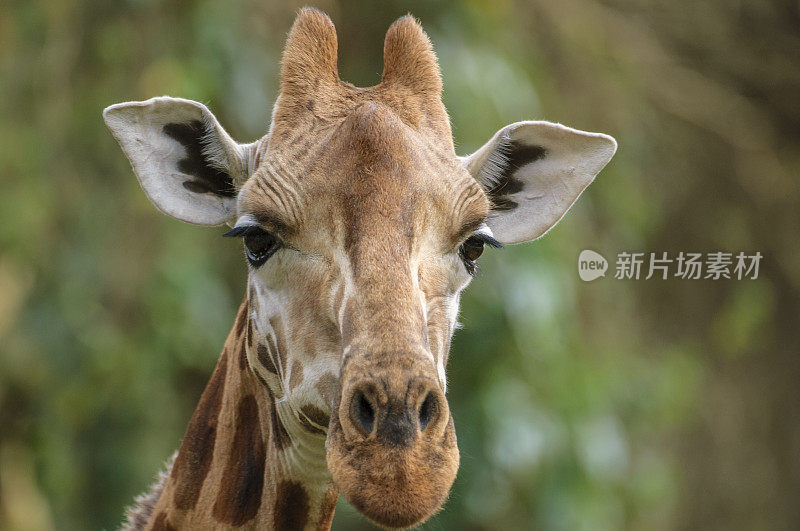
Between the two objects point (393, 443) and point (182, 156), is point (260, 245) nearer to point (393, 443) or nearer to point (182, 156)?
point (182, 156)

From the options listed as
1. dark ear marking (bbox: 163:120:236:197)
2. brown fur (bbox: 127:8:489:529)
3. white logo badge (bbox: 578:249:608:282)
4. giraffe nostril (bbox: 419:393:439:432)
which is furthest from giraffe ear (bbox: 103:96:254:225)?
white logo badge (bbox: 578:249:608:282)

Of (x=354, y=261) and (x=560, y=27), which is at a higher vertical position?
(x=560, y=27)

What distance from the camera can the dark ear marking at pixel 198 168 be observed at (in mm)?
3545

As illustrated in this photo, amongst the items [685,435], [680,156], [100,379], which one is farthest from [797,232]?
[100,379]

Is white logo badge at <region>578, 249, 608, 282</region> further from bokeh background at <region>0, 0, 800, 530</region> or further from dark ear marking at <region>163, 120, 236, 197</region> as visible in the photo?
dark ear marking at <region>163, 120, 236, 197</region>

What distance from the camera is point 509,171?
3771 millimetres

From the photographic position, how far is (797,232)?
11367mm

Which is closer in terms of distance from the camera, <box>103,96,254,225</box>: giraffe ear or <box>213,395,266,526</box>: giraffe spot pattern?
<box>213,395,266,526</box>: giraffe spot pattern

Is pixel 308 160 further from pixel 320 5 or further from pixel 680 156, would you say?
pixel 680 156

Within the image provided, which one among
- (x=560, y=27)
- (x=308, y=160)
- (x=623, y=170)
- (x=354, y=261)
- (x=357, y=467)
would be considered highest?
(x=560, y=27)

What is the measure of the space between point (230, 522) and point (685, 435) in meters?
10.2

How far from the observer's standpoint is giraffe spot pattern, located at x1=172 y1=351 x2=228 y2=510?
11.6ft

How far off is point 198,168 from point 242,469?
1.14m
